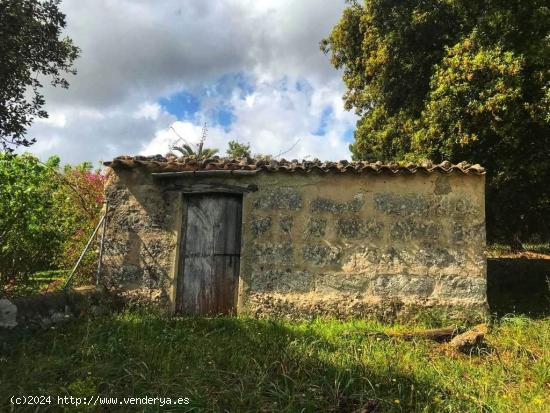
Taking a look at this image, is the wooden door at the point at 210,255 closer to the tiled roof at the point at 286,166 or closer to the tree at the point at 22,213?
the tiled roof at the point at 286,166

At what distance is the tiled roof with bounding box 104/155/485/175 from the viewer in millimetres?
7246

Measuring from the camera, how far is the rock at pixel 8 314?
5172 millimetres

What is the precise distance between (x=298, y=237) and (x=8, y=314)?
4.16m

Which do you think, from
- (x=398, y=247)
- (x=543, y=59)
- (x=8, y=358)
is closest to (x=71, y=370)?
(x=8, y=358)

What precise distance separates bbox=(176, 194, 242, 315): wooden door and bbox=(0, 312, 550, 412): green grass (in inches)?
44.9

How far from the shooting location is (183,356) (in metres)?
4.94

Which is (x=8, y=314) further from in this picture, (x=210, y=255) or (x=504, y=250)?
(x=504, y=250)

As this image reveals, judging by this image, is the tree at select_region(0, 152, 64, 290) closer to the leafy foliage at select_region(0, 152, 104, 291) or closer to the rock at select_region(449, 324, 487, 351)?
the leafy foliage at select_region(0, 152, 104, 291)

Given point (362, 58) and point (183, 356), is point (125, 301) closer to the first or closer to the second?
point (183, 356)

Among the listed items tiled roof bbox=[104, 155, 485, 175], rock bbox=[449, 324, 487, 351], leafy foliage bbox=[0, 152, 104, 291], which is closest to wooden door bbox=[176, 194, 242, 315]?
tiled roof bbox=[104, 155, 485, 175]

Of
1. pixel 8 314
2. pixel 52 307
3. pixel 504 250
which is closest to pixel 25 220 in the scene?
pixel 52 307

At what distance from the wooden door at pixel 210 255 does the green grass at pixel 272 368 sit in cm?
114

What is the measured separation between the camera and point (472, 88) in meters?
9.26

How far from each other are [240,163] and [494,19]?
254 inches
